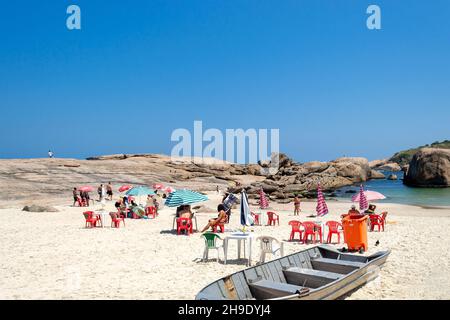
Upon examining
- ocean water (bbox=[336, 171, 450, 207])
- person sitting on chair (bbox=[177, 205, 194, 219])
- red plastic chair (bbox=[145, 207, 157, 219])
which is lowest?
ocean water (bbox=[336, 171, 450, 207])

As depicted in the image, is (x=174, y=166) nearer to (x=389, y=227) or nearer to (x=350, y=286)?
(x=389, y=227)

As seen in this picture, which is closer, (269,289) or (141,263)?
(269,289)

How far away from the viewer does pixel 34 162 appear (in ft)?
162

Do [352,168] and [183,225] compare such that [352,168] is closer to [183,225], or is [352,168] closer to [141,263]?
[183,225]

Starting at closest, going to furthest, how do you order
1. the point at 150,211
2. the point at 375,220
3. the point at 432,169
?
1. the point at 375,220
2. the point at 150,211
3. the point at 432,169

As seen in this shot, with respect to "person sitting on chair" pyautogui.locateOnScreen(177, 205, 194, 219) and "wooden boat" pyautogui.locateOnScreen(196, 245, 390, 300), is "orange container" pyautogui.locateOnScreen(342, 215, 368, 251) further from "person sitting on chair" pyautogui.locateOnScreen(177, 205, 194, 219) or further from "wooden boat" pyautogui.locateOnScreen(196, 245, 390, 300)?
"person sitting on chair" pyautogui.locateOnScreen(177, 205, 194, 219)

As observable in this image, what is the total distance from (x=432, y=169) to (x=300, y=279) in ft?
198

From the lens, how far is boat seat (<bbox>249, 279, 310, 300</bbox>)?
740 cm

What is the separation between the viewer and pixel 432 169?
6031 cm

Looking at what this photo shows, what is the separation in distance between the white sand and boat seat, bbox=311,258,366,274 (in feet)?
1.83

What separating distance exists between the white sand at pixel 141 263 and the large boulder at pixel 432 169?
146 feet

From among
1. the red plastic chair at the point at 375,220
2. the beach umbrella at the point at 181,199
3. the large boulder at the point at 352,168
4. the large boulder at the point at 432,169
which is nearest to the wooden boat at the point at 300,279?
the beach umbrella at the point at 181,199

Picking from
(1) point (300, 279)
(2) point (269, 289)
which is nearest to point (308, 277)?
(1) point (300, 279)

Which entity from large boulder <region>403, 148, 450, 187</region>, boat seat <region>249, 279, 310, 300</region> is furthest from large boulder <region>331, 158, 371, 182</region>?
boat seat <region>249, 279, 310, 300</region>
